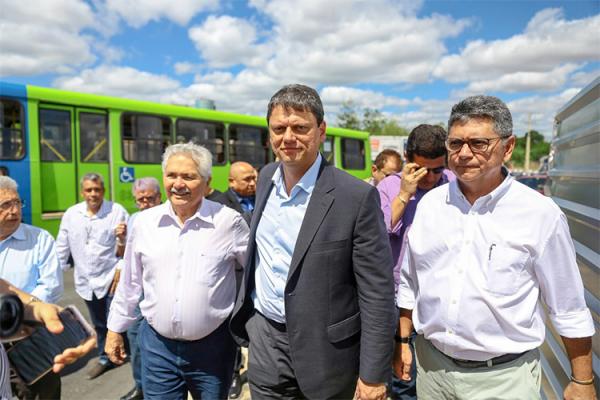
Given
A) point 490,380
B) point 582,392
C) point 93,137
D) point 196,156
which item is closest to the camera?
point 582,392

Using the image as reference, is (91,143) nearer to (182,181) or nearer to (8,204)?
(8,204)

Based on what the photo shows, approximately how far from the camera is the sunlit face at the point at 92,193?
416 centimetres

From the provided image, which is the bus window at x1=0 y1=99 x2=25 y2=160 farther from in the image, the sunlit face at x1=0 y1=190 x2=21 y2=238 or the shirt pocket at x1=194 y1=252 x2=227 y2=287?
the shirt pocket at x1=194 y1=252 x2=227 y2=287

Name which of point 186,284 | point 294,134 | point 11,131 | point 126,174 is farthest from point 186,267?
point 126,174

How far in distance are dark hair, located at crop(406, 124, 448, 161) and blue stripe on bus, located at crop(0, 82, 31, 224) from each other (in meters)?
7.28

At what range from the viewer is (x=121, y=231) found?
13.7ft

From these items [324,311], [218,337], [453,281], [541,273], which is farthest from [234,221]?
[541,273]

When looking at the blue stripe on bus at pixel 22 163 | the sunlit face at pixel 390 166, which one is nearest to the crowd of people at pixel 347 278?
the sunlit face at pixel 390 166

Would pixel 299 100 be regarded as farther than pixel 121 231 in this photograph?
No

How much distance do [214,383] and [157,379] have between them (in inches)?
12.4

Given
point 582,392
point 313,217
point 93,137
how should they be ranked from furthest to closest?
point 93,137 < point 313,217 < point 582,392

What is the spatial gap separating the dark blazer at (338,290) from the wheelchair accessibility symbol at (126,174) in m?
8.00

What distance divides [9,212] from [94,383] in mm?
2137

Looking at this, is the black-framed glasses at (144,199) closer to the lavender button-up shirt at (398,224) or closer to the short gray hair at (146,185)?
the short gray hair at (146,185)
